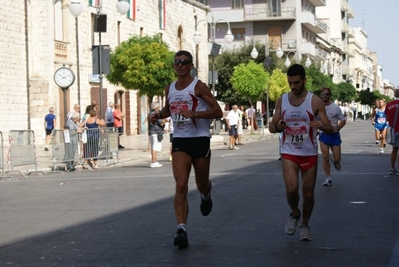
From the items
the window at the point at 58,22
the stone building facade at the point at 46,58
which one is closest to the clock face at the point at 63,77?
the stone building facade at the point at 46,58

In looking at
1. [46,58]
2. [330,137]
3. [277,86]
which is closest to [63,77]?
[330,137]

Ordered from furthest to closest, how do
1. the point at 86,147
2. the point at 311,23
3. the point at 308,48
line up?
the point at 308,48, the point at 311,23, the point at 86,147

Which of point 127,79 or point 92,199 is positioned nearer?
point 92,199

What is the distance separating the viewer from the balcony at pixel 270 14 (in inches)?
3177

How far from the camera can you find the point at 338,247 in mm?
8492

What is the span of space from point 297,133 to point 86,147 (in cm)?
1553

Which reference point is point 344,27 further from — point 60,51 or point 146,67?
point 146,67

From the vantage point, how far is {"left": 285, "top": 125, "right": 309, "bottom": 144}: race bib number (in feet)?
29.4

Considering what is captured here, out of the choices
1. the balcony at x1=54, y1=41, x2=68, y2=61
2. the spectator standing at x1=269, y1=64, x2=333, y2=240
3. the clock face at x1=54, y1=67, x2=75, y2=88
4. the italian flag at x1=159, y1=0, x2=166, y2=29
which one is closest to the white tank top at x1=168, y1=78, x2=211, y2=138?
the spectator standing at x1=269, y1=64, x2=333, y2=240

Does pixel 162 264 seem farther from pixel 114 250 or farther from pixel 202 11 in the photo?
pixel 202 11

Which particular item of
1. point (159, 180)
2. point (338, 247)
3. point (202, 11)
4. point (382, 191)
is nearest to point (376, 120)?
point (159, 180)

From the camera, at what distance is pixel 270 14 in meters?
81.2

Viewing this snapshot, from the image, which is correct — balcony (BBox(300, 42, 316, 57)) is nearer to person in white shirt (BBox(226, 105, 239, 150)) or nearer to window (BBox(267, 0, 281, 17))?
window (BBox(267, 0, 281, 17))

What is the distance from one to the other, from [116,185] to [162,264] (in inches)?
374
